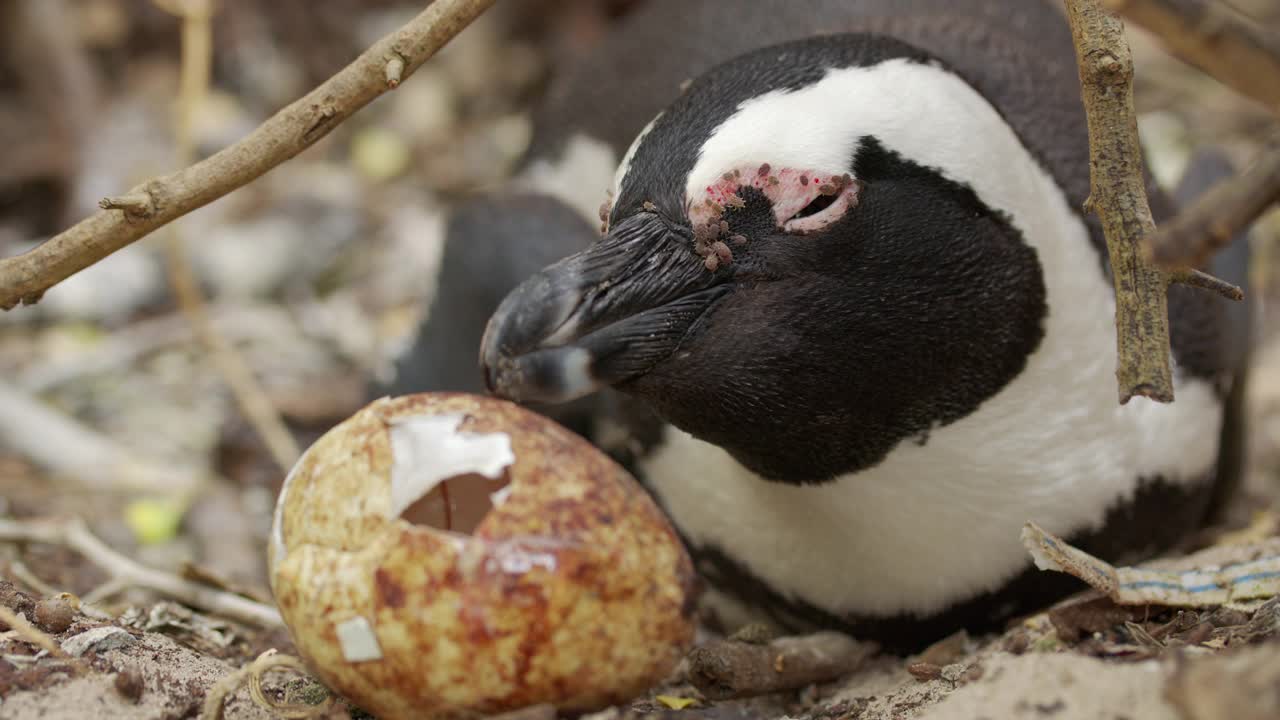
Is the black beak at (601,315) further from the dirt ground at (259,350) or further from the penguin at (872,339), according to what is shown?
the dirt ground at (259,350)

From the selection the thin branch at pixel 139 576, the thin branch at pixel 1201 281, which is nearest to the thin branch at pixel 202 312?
the thin branch at pixel 139 576

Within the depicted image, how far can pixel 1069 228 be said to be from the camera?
7.38 ft

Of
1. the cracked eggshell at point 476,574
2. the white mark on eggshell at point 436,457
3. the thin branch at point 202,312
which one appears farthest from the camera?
the thin branch at point 202,312

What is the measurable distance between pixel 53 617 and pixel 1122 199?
1525mm

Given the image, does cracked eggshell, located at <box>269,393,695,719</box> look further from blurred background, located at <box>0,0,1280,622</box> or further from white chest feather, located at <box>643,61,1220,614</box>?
blurred background, located at <box>0,0,1280,622</box>

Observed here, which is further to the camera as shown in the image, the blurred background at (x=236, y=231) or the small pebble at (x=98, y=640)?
the blurred background at (x=236, y=231)

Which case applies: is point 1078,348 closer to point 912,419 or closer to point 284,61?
point 912,419

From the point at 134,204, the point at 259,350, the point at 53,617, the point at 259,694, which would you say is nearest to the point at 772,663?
the point at 259,694

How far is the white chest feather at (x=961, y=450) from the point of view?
6.57 ft

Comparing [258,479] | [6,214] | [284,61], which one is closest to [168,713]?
[258,479]

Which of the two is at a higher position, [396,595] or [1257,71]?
[1257,71]

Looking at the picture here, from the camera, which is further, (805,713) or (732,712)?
(805,713)

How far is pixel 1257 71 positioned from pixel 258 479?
10.1 feet

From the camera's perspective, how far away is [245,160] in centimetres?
181
